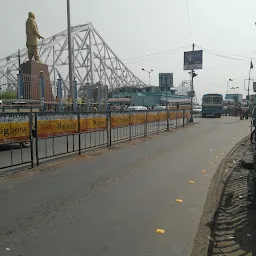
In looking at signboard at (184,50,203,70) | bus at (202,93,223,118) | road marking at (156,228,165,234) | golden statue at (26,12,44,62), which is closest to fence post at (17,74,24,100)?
golden statue at (26,12,44,62)

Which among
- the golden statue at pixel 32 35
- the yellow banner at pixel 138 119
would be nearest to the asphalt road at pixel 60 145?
the yellow banner at pixel 138 119

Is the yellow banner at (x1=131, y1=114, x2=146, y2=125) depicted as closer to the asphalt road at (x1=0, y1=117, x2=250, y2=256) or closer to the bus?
the asphalt road at (x1=0, y1=117, x2=250, y2=256)

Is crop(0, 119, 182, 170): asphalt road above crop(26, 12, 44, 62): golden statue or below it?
below

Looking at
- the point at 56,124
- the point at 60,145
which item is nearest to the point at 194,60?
the point at 60,145

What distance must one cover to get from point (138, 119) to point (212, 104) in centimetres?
2970

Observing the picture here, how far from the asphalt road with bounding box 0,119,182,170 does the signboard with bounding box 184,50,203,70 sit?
70.1 feet

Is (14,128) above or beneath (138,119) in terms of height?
above

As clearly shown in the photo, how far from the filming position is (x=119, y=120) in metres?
14.3

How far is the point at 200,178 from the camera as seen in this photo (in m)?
7.89

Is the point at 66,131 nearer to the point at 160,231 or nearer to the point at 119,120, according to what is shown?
the point at 119,120

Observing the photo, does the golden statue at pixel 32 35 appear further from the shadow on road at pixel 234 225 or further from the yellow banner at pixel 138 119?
the shadow on road at pixel 234 225

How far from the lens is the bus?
4388 centimetres

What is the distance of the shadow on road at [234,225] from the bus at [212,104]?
38104 mm

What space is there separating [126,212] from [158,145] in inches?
345
